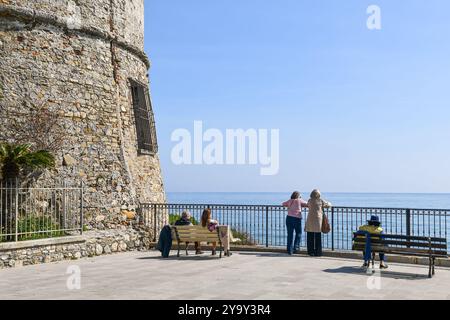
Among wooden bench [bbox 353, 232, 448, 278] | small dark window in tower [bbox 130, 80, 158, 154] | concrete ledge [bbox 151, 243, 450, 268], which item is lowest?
concrete ledge [bbox 151, 243, 450, 268]

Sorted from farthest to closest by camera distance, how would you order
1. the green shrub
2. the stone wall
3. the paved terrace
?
the green shrub
the stone wall
the paved terrace

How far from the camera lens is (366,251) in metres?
10.8

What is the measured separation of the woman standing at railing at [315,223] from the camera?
43.2ft

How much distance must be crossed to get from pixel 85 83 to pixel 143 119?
367 cm

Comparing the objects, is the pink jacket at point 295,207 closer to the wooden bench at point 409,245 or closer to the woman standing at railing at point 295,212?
the woman standing at railing at point 295,212

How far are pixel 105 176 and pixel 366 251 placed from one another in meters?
8.40

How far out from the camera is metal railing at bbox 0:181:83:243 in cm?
1253

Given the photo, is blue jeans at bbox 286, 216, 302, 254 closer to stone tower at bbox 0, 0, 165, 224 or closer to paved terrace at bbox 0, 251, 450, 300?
paved terrace at bbox 0, 251, 450, 300

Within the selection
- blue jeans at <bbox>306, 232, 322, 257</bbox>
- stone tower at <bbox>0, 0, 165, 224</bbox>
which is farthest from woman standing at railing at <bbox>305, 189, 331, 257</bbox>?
stone tower at <bbox>0, 0, 165, 224</bbox>

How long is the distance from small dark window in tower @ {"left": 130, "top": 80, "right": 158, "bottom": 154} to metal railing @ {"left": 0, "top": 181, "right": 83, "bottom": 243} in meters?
4.56

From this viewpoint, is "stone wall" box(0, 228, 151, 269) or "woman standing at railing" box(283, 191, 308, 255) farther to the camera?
"woman standing at railing" box(283, 191, 308, 255)

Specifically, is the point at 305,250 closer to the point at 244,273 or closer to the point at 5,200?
the point at 244,273

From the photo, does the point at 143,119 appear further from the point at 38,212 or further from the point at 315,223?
the point at 315,223
